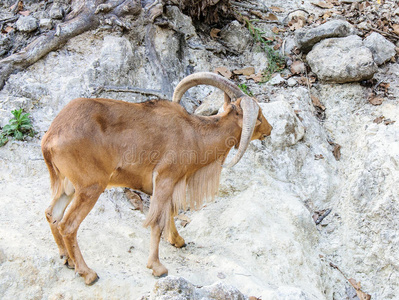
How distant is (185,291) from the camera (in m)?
3.83

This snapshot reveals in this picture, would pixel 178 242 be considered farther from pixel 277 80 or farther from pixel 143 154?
pixel 277 80

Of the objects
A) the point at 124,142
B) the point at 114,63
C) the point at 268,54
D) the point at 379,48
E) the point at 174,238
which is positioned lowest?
the point at 174,238

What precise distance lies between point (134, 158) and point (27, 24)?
382 cm

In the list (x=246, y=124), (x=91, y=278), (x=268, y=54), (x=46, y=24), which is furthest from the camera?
Answer: (x=268, y=54)

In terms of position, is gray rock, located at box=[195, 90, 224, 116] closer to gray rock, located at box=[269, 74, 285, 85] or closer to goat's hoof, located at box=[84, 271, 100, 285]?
gray rock, located at box=[269, 74, 285, 85]

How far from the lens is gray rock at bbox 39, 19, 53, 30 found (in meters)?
7.49

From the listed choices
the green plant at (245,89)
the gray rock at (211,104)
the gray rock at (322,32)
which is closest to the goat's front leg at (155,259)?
the gray rock at (211,104)

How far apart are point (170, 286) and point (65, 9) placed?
551 cm

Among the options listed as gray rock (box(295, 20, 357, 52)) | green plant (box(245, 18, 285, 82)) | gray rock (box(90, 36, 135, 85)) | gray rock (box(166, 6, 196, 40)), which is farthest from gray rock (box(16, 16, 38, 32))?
gray rock (box(295, 20, 357, 52))

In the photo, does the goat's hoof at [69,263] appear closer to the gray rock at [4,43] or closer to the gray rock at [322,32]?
the gray rock at [4,43]

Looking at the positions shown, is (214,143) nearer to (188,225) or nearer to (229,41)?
(188,225)

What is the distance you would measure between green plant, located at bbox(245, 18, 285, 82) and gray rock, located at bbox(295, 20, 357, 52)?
47 centimetres

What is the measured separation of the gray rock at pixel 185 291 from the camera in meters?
3.77

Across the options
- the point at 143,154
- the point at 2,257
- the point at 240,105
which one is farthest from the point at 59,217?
the point at 240,105
